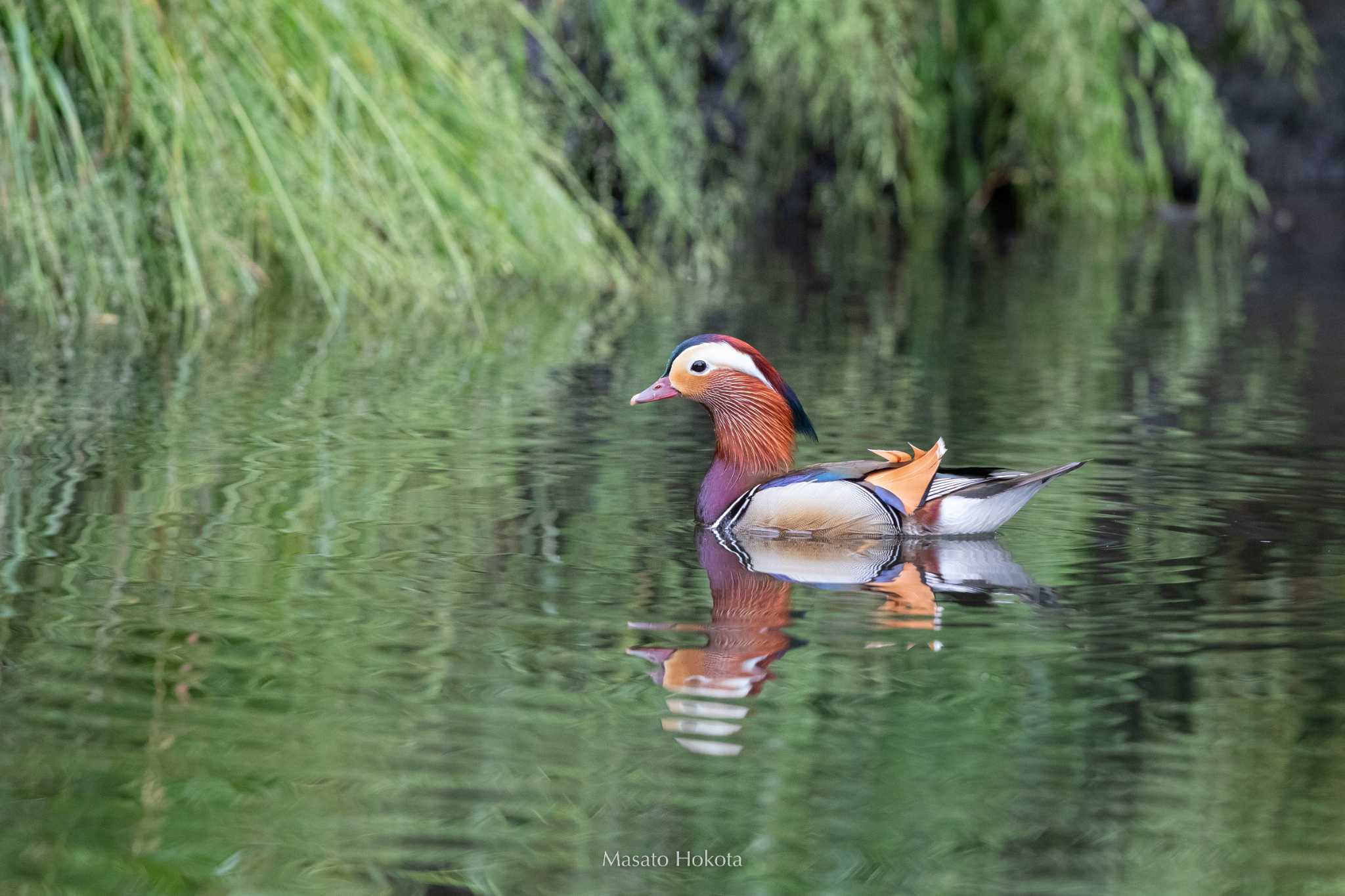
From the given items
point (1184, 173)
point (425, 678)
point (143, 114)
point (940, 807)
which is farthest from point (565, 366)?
point (1184, 173)

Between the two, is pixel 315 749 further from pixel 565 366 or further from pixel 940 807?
pixel 565 366

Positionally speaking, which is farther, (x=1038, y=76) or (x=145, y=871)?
(x=1038, y=76)

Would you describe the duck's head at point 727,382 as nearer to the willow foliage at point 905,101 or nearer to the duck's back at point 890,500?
the duck's back at point 890,500

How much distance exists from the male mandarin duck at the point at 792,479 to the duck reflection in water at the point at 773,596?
0.14 ft

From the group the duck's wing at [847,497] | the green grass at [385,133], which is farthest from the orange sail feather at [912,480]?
the green grass at [385,133]

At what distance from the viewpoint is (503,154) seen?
7.26 metres

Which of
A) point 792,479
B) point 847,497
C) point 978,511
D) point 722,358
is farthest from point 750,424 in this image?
point 978,511

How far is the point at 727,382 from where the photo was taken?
4.20 metres

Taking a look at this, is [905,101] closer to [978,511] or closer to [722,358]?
[722,358]

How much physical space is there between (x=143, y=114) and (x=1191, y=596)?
4125 mm

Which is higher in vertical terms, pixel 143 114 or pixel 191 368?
pixel 143 114

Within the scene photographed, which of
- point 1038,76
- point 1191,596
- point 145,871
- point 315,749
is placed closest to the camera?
point 145,871

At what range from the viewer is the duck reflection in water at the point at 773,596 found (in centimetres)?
281

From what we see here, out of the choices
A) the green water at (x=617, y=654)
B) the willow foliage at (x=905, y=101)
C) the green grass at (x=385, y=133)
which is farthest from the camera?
the willow foliage at (x=905, y=101)
